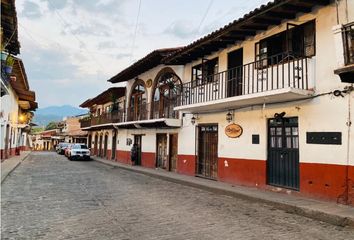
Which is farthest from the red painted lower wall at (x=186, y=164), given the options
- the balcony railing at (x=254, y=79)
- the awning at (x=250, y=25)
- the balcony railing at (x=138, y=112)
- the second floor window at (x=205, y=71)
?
the balcony railing at (x=138, y=112)

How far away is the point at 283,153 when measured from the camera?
11750 mm

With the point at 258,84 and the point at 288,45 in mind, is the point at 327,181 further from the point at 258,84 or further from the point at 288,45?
the point at 288,45

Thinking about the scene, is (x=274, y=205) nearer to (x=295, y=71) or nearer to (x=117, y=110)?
(x=295, y=71)

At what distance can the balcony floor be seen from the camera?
10.3 meters

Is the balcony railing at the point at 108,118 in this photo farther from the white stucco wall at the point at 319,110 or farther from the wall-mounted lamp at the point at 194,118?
the white stucco wall at the point at 319,110

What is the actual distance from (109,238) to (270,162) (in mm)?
7637

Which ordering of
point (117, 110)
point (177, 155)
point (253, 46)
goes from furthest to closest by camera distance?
point (117, 110)
point (177, 155)
point (253, 46)

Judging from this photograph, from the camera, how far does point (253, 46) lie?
13.1 m

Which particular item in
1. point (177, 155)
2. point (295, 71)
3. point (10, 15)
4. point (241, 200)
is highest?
point (10, 15)

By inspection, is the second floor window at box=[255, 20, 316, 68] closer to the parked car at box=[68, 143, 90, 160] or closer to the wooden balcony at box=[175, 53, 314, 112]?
the wooden balcony at box=[175, 53, 314, 112]

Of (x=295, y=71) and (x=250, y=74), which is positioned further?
(x=250, y=74)

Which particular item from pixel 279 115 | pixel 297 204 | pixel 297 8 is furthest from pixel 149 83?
pixel 297 204

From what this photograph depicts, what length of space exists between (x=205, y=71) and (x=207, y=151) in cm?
383

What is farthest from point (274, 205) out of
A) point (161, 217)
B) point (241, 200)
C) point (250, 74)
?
point (250, 74)
